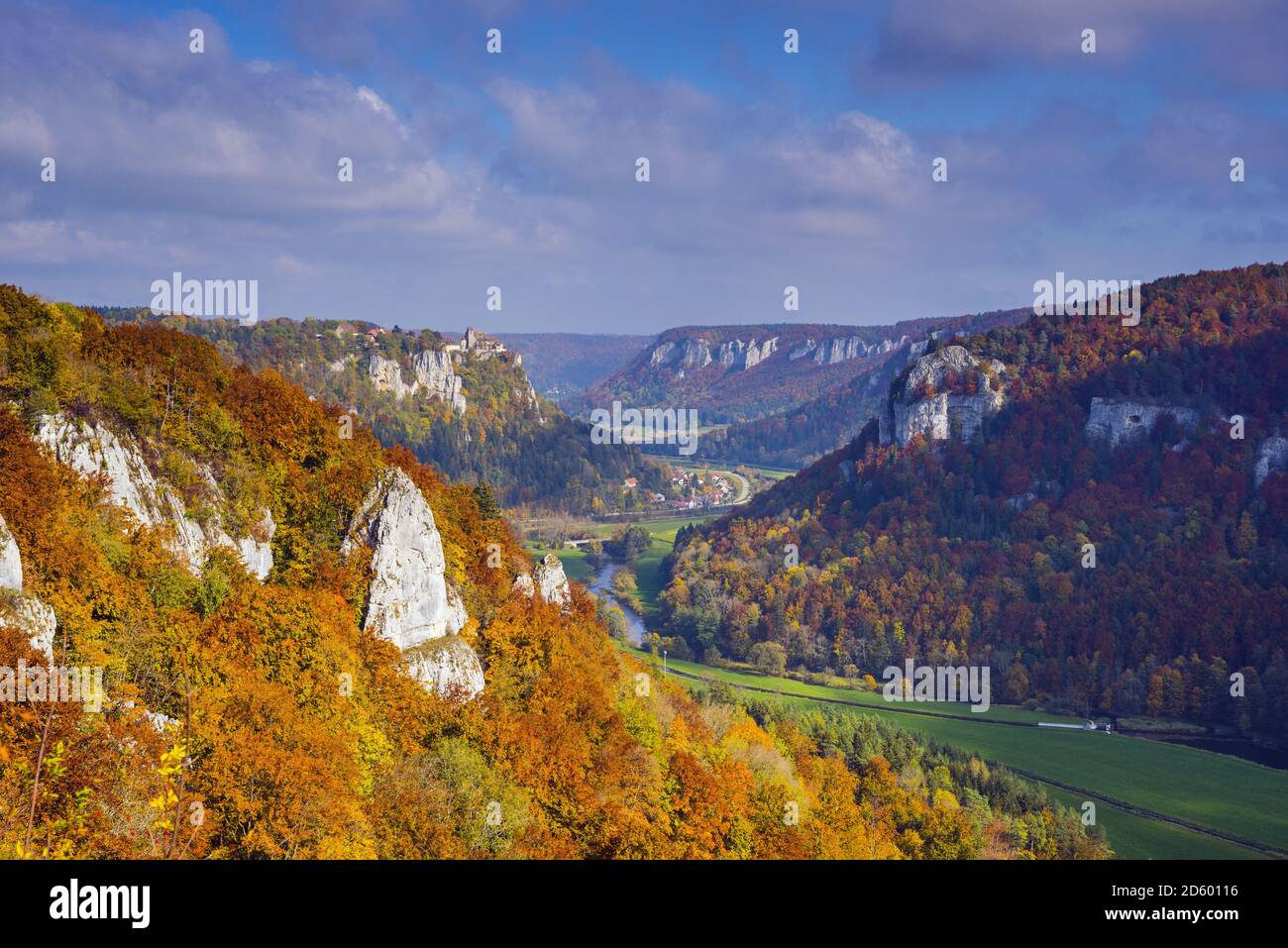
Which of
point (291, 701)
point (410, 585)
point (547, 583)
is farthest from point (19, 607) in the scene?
point (547, 583)

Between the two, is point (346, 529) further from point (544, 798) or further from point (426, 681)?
point (544, 798)

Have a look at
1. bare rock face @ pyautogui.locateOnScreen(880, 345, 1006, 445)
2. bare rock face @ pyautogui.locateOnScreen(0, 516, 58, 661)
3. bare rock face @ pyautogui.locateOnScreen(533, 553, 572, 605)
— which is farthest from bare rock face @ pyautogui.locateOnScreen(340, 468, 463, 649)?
bare rock face @ pyautogui.locateOnScreen(880, 345, 1006, 445)

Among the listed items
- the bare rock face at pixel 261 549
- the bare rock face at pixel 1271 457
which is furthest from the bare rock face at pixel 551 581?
the bare rock face at pixel 1271 457

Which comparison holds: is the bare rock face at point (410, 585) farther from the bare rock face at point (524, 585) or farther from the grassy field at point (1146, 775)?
the grassy field at point (1146, 775)

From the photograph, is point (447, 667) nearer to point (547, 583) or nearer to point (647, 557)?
point (547, 583)
